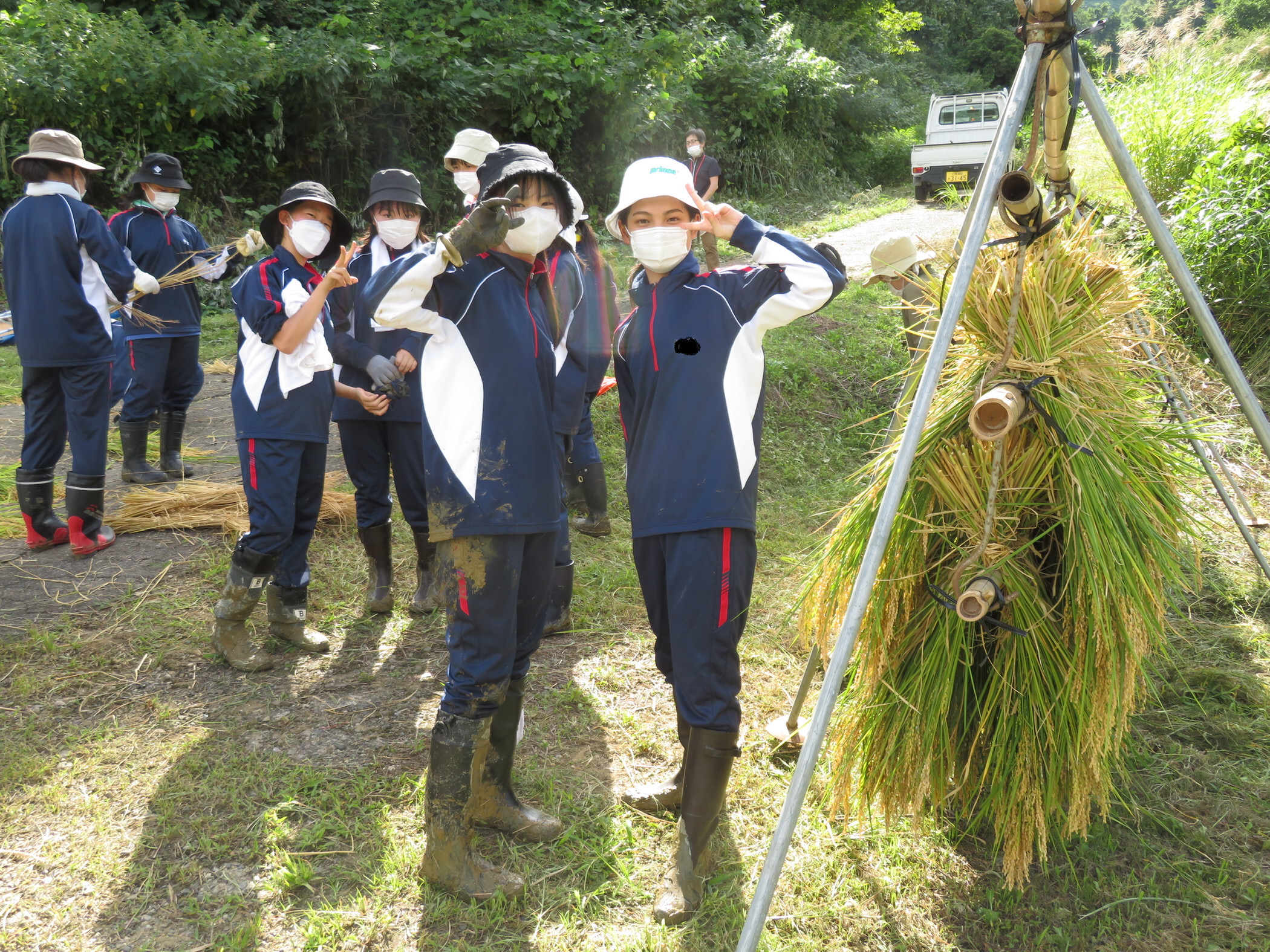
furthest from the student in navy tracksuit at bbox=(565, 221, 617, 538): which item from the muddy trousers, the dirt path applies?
the dirt path

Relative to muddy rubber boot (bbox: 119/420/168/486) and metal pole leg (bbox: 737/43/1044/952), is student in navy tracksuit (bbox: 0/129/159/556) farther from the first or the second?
metal pole leg (bbox: 737/43/1044/952)

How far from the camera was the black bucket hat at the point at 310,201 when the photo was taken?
371 centimetres

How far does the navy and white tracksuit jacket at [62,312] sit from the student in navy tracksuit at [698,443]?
335cm

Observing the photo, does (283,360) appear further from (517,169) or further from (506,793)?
(506,793)

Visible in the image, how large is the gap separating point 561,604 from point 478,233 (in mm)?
2194

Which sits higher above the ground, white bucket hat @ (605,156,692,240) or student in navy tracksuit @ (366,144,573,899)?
white bucket hat @ (605,156,692,240)

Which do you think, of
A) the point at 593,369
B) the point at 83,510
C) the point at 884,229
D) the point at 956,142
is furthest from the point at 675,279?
the point at 956,142

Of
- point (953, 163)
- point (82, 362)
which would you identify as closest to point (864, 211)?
point (953, 163)

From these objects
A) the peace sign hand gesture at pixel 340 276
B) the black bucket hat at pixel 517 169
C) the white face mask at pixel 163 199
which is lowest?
the peace sign hand gesture at pixel 340 276

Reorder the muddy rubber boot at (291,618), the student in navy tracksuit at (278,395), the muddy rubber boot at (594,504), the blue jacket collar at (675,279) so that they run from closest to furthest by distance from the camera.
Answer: the blue jacket collar at (675,279), the student in navy tracksuit at (278,395), the muddy rubber boot at (291,618), the muddy rubber boot at (594,504)

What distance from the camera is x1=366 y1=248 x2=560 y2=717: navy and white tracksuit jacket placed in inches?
95.5

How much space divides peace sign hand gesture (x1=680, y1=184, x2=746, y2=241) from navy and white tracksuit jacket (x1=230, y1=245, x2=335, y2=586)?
1774 millimetres

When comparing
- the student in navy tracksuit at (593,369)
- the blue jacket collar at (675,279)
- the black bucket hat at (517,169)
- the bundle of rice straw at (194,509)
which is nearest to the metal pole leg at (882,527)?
the blue jacket collar at (675,279)

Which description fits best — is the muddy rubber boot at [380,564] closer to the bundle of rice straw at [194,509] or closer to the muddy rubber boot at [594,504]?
the bundle of rice straw at [194,509]
